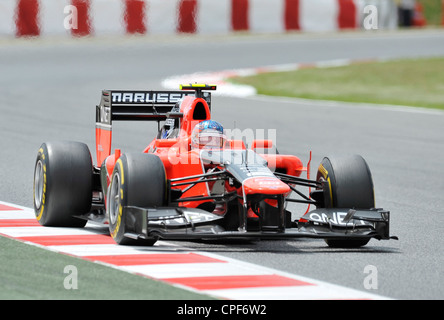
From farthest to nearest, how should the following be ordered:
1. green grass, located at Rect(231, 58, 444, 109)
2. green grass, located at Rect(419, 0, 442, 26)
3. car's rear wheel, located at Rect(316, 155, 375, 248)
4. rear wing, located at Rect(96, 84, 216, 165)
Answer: green grass, located at Rect(419, 0, 442, 26) → green grass, located at Rect(231, 58, 444, 109) → rear wing, located at Rect(96, 84, 216, 165) → car's rear wheel, located at Rect(316, 155, 375, 248)

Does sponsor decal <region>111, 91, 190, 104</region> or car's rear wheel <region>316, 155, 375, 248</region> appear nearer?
car's rear wheel <region>316, 155, 375, 248</region>

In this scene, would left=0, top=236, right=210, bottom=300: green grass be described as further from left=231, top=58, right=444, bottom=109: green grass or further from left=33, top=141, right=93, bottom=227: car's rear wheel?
left=231, top=58, right=444, bottom=109: green grass

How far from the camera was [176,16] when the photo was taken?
31.5m

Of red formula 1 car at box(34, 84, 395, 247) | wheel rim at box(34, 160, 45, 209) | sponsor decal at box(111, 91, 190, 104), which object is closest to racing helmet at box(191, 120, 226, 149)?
red formula 1 car at box(34, 84, 395, 247)

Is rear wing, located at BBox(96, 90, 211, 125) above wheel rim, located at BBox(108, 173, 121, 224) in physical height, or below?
above

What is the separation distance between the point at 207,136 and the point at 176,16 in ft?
76.1

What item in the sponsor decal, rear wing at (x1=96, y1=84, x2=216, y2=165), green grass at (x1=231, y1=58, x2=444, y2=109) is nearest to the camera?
rear wing at (x1=96, y1=84, x2=216, y2=165)

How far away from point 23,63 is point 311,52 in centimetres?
1026

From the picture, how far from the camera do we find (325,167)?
8.64 m

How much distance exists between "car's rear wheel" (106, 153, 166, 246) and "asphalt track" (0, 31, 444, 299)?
0.51 meters
